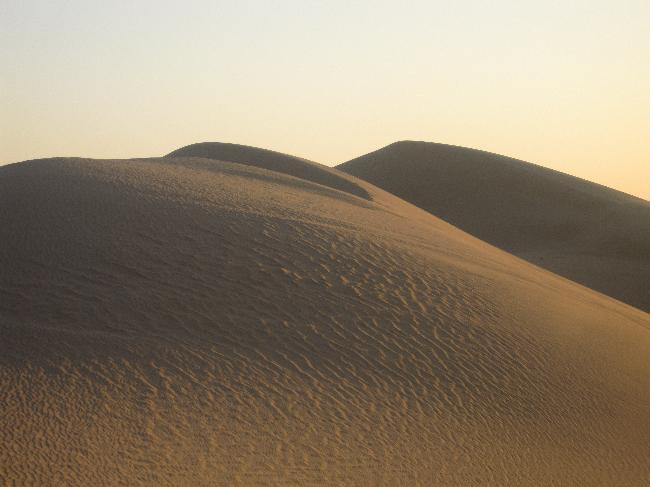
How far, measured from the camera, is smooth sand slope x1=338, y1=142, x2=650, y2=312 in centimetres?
2861

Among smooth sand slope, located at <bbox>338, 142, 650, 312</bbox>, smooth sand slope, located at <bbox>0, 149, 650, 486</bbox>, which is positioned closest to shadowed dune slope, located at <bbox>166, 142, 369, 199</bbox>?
smooth sand slope, located at <bbox>0, 149, 650, 486</bbox>

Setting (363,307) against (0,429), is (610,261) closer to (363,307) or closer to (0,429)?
(363,307)

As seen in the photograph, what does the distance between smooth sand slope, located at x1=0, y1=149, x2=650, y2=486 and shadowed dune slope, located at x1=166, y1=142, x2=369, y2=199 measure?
6.88m

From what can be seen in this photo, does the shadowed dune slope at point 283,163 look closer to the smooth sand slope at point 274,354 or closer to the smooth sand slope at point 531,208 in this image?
the smooth sand slope at point 274,354

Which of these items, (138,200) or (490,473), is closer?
(490,473)

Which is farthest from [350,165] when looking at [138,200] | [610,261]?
[138,200]

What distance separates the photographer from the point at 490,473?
22.6ft

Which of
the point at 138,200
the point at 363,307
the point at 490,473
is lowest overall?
the point at 490,473

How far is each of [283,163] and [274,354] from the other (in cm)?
1352

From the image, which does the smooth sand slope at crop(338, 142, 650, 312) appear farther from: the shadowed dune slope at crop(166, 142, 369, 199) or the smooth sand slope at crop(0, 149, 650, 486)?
the smooth sand slope at crop(0, 149, 650, 486)

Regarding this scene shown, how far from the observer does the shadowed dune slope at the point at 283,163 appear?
19.4 m

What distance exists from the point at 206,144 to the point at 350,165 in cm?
1944

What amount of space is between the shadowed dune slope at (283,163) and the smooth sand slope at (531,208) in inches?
389

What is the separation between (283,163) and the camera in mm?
21141
